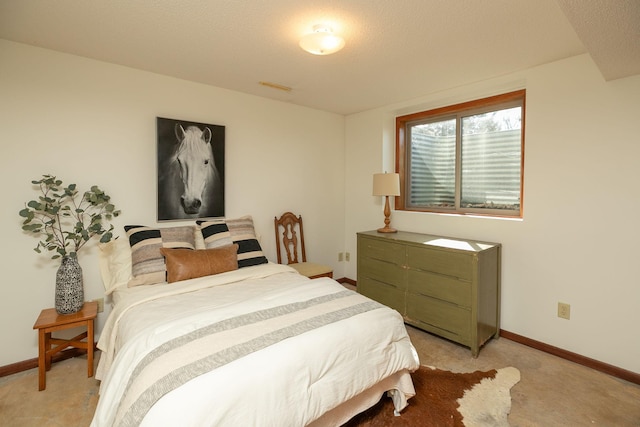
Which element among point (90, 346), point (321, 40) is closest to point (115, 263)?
point (90, 346)

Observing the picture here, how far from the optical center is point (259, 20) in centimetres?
187

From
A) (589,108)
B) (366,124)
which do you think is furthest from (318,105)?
(589,108)

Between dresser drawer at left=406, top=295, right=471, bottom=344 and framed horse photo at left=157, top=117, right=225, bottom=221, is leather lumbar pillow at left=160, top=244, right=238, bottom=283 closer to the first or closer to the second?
framed horse photo at left=157, top=117, right=225, bottom=221

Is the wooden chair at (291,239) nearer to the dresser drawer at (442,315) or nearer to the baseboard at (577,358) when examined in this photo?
the dresser drawer at (442,315)

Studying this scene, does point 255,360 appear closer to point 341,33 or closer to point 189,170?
point 341,33

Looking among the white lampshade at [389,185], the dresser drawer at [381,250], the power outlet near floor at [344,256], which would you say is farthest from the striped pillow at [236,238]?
the power outlet near floor at [344,256]

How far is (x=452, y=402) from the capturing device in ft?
6.31

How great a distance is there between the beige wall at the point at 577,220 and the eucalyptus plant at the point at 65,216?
3.25 metres

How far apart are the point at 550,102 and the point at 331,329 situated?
2.45 meters

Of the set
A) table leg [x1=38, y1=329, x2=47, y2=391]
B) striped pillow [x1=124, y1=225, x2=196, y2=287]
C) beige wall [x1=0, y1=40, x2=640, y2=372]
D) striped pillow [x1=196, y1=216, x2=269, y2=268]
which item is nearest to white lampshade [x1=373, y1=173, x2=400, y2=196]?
beige wall [x1=0, y1=40, x2=640, y2=372]

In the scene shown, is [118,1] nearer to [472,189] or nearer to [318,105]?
[318,105]

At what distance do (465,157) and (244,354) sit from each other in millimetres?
2913

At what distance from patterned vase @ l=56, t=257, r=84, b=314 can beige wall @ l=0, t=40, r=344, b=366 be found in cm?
25

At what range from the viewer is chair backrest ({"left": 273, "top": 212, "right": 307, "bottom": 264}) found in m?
3.57
